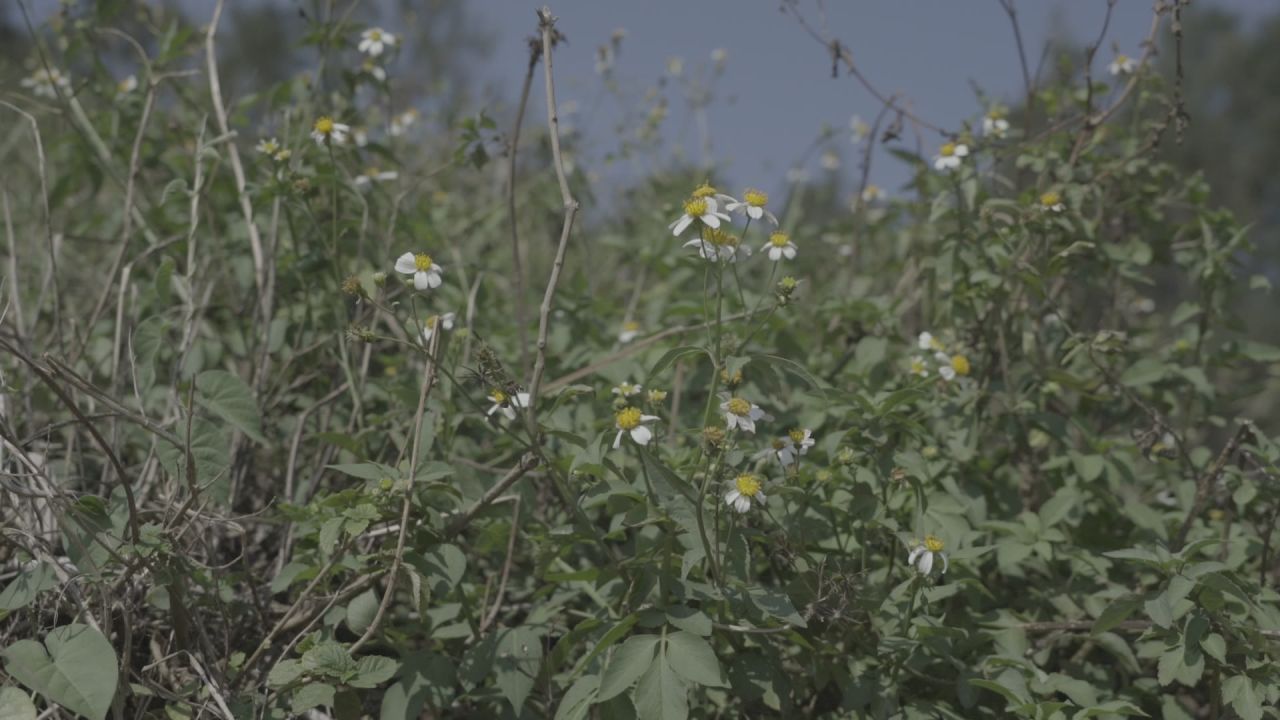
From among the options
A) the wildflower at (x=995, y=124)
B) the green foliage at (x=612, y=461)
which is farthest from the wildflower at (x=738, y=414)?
the wildflower at (x=995, y=124)

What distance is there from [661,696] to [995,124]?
6.25ft

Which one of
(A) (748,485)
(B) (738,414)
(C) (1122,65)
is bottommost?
(A) (748,485)

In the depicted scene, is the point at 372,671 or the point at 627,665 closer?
the point at 627,665

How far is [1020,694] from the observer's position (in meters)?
1.96

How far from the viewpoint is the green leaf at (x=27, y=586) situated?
1.75 meters

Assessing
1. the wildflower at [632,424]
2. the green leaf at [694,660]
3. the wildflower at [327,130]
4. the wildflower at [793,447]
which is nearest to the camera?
the green leaf at [694,660]

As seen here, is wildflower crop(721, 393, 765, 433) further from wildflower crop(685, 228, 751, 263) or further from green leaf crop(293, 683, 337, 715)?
green leaf crop(293, 683, 337, 715)

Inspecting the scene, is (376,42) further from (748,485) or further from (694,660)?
(694,660)

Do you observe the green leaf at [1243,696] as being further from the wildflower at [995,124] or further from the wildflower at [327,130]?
the wildflower at [327,130]

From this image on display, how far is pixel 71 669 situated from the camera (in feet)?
5.24

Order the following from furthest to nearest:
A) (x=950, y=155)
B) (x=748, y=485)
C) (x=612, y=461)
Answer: (x=950, y=155) → (x=612, y=461) → (x=748, y=485)

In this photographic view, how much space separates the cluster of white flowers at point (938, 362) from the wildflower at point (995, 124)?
2.05 feet

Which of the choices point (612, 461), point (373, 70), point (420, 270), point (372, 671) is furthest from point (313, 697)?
point (373, 70)

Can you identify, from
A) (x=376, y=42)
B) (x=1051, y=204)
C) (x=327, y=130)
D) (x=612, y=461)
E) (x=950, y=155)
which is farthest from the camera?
(x=376, y=42)
